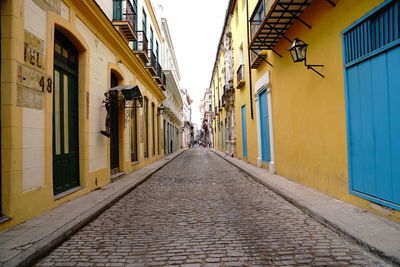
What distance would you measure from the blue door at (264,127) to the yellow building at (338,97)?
130 centimetres

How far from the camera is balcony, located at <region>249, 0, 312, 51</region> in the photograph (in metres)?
6.49

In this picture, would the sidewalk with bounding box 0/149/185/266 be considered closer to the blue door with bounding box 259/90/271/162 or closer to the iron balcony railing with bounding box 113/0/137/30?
the blue door with bounding box 259/90/271/162

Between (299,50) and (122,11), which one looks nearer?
(299,50)

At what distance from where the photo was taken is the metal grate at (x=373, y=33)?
13.2 feet

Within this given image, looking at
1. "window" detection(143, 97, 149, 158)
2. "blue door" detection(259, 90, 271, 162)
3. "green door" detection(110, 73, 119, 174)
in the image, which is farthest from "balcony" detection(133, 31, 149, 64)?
"blue door" detection(259, 90, 271, 162)

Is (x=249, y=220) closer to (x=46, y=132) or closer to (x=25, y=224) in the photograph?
(x=25, y=224)

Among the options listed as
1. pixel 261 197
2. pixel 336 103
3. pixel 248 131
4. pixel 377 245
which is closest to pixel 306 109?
pixel 336 103

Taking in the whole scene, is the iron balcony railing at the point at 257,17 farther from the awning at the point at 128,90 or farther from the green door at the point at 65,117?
the green door at the point at 65,117

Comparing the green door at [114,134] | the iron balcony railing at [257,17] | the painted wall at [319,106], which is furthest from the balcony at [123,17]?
the painted wall at [319,106]

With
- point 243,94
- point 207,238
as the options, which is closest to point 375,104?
point 207,238

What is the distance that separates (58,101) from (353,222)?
573 centimetres

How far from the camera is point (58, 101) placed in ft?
19.7

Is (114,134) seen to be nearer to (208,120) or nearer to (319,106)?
(319,106)

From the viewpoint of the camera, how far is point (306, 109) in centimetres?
701
